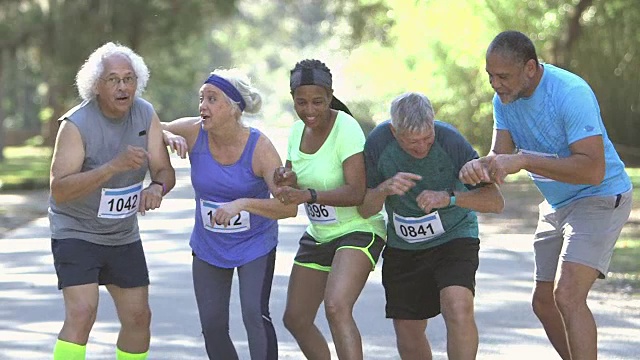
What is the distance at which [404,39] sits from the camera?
3075cm

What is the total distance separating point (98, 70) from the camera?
6883mm

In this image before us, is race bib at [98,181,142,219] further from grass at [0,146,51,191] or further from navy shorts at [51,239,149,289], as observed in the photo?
grass at [0,146,51,191]

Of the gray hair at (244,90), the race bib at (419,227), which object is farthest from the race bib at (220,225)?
the race bib at (419,227)

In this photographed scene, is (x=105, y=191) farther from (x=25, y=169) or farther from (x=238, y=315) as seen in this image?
(x=25, y=169)

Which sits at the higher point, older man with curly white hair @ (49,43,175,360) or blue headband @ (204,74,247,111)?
blue headband @ (204,74,247,111)

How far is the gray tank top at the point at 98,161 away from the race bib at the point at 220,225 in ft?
1.23

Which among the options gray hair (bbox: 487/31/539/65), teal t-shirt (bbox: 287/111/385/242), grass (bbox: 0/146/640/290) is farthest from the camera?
grass (bbox: 0/146/640/290)

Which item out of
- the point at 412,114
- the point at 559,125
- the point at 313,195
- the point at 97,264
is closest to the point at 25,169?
the point at 97,264

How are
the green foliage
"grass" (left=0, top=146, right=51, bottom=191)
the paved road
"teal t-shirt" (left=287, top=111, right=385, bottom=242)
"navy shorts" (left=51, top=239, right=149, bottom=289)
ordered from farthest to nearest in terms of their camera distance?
1. the green foliage
2. "grass" (left=0, top=146, right=51, bottom=191)
3. the paved road
4. "teal t-shirt" (left=287, top=111, right=385, bottom=242)
5. "navy shorts" (left=51, top=239, right=149, bottom=289)

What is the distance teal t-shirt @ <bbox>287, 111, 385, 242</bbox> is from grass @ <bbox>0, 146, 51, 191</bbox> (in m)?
21.2

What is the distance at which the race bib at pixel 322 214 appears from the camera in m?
7.20

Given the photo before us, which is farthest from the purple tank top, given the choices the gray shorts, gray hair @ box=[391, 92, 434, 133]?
the gray shorts

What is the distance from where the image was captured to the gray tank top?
6.90m

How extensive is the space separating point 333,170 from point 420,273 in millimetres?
709
